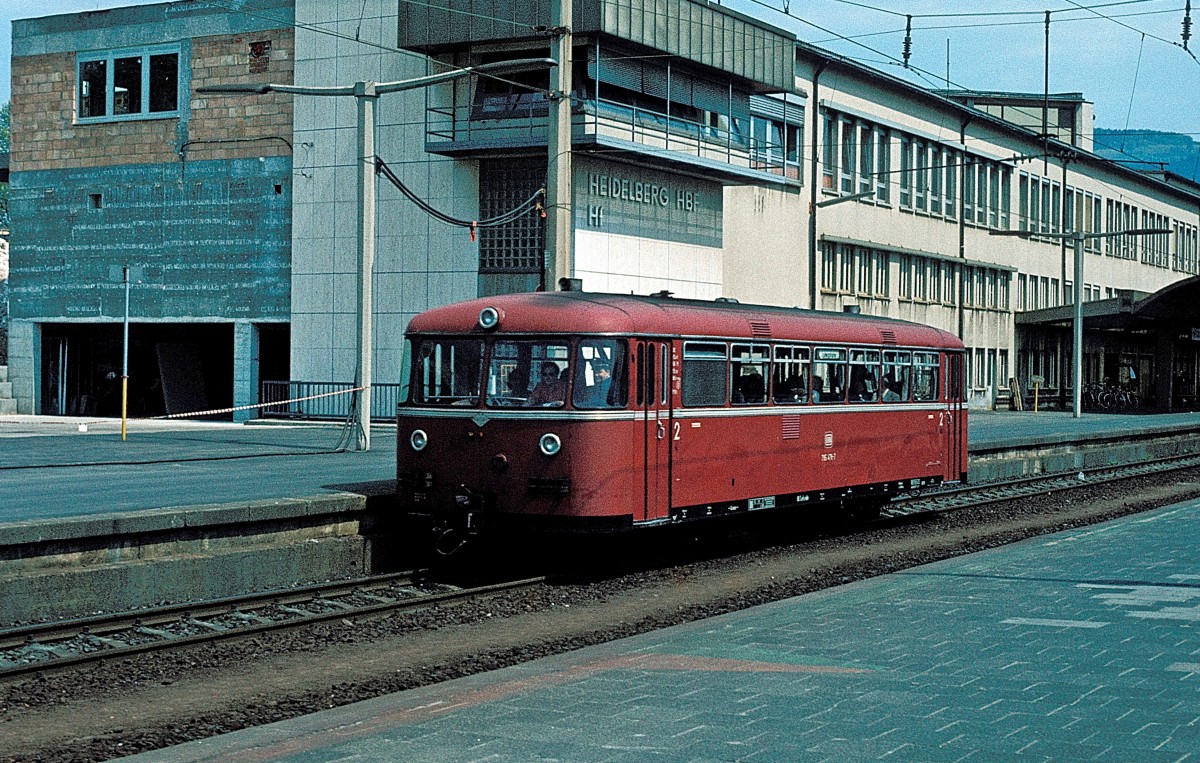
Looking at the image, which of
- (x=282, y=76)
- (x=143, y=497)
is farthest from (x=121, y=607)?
(x=282, y=76)

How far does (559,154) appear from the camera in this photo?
22500mm

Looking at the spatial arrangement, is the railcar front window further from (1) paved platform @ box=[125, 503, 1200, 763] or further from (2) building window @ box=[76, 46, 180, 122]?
(2) building window @ box=[76, 46, 180, 122]

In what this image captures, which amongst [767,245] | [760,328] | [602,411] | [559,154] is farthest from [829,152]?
[602,411]

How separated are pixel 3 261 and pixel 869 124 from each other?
1662 inches

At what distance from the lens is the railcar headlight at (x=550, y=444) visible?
48.8 feet

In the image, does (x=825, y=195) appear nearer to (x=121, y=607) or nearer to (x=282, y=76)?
(x=282, y=76)

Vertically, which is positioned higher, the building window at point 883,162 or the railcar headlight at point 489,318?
the building window at point 883,162

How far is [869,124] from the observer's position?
5366 cm

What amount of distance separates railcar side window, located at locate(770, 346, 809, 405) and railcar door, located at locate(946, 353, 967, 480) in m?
4.82

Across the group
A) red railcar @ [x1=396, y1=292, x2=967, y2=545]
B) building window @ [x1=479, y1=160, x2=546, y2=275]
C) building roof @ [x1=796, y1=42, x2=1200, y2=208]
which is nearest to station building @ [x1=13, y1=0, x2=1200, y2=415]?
building window @ [x1=479, y1=160, x2=546, y2=275]

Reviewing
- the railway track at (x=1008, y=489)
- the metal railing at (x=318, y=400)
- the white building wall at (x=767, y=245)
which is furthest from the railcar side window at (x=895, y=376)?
the white building wall at (x=767, y=245)

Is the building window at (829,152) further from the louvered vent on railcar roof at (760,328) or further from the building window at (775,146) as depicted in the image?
the louvered vent on railcar roof at (760,328)

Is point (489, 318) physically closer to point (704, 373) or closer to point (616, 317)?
point (616, 317)

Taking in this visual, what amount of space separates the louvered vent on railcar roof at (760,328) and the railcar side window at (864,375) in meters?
2.32
